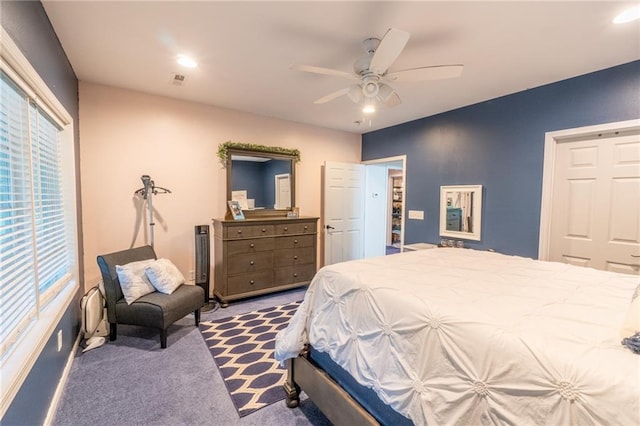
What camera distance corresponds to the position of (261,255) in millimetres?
3744

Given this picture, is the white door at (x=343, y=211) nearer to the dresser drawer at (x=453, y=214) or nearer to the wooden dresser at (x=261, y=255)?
the wooden dresser at (x=261, y=255)

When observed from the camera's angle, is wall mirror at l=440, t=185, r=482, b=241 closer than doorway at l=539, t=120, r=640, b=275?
No

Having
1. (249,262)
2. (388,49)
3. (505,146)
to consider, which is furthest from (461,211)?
(249,262)

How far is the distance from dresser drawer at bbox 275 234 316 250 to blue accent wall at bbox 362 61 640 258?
1483mm

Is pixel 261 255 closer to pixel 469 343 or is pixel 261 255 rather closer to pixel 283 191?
pixel 283 191

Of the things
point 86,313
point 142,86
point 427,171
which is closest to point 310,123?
point 427,171

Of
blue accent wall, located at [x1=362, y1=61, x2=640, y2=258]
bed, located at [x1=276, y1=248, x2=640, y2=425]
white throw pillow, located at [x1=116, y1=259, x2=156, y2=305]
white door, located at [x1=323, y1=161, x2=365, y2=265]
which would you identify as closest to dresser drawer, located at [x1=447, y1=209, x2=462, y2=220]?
blue accent wall, located at [x1=362, y1=61, x2=640, y2=258]

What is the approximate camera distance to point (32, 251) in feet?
5.42

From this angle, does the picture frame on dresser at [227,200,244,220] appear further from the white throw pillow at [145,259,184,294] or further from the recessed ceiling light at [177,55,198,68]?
the recessed ceiling light at [177,55,198,68]

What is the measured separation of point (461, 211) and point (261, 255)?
264 centimetres

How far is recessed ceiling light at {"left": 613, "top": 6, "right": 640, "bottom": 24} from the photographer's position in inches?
69.6

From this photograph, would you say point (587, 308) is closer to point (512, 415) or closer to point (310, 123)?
point (512, 415)

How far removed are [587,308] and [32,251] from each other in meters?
2.85

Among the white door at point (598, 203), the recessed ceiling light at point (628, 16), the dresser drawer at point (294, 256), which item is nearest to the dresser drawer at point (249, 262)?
the dresser drawer at point (294, 256)
